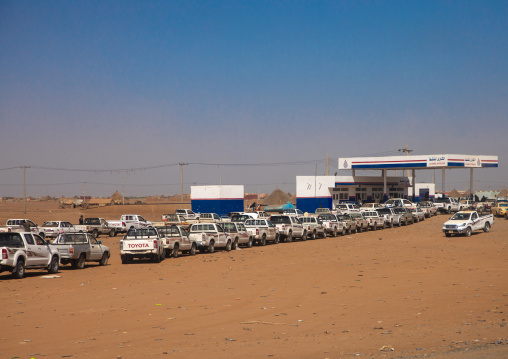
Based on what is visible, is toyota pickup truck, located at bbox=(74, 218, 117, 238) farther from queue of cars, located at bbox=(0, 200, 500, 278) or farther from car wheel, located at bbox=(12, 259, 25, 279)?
car wheel, located at bbox=(12, 259, 25, 279)

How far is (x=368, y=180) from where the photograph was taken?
7881 cm

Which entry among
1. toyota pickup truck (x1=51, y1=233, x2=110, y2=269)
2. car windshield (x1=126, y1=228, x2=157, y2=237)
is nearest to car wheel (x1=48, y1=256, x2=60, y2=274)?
toyota pickup truck (x1=51, y1=233, x2=110, y2=269)

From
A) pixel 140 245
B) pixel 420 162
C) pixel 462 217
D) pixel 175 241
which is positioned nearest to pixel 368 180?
pixel 420 162

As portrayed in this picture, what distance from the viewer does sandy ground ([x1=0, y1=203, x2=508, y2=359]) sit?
34.9 ft

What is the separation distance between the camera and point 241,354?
10.2 m

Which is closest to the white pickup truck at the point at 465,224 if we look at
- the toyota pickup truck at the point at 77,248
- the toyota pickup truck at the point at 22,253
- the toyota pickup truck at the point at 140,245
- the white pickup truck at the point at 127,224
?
the toyota pickup truck at the point at 140,245

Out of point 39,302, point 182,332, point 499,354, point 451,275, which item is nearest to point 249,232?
point 451,275

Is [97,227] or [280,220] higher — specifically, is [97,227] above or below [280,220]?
below

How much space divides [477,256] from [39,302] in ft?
67.0

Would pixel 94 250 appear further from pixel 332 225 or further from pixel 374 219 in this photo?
pixel 374 219

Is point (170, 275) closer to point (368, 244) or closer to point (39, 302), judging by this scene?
point (39, 302)

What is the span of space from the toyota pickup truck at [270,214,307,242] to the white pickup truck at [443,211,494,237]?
9784 millimetres

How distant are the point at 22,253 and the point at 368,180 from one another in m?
62.5

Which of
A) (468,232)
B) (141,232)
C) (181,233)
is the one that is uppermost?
(141,232)
